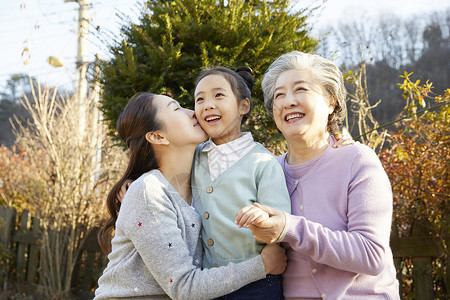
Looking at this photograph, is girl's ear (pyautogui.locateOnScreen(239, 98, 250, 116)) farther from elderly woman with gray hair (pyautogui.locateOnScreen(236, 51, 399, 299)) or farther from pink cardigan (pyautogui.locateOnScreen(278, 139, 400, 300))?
pink cardigan (pyautogui.locateOnScreen(278, 139, 400, 300))

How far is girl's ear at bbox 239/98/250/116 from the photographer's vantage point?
2.23 m

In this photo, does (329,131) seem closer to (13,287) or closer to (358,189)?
(358,189)

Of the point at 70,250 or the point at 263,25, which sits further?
the point at 70,250

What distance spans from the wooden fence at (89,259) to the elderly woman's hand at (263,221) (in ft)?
7.15

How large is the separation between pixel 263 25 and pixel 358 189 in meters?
1.89

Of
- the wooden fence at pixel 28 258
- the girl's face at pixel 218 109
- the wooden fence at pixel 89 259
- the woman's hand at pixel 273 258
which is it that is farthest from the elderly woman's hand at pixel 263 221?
the wooden fence at pixel 28 258

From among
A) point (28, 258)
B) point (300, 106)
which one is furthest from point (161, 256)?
point (28, 258)

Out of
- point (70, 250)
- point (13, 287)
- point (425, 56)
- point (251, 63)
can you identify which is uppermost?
point (425, 56)

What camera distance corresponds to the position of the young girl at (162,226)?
1.72 m

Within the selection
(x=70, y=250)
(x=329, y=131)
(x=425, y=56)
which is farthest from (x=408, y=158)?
(x=425, y=56)

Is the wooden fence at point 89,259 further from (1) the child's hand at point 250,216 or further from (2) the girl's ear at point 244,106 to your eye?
(1) the child's hand at point 250,216

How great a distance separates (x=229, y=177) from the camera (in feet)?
6.38

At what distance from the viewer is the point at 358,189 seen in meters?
1.74

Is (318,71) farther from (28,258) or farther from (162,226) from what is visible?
(28,258)
